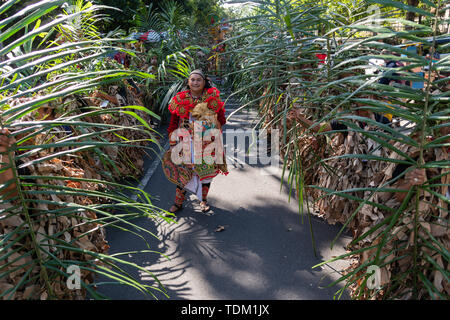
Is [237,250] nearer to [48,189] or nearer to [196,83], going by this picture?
[196,83]

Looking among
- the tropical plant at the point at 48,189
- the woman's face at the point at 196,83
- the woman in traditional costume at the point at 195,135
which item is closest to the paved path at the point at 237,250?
the woman in traditional costume at the point at 195,135

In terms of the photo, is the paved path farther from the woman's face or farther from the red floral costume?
the woman's face

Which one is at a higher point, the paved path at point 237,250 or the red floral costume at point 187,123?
the red floral costume at point 187,123

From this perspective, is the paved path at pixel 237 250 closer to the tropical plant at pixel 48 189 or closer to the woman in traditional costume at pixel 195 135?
the woman in traditional costume at pixel 195 135

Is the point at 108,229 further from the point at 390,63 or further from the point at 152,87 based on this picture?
the point at 152,87

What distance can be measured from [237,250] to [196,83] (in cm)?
207

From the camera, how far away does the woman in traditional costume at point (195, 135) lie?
4367 millimetres

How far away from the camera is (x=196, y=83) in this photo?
432 centimetres

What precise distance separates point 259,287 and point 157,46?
24.6ft

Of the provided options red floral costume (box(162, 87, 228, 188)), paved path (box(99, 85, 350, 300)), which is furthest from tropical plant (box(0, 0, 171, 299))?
red floral costume (box(162, 87, 228, 188))

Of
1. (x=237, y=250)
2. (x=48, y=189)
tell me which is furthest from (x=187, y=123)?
(x=48, y=189)

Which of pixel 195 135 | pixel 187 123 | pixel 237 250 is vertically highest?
pixel 187 123

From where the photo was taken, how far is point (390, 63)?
286 cm
